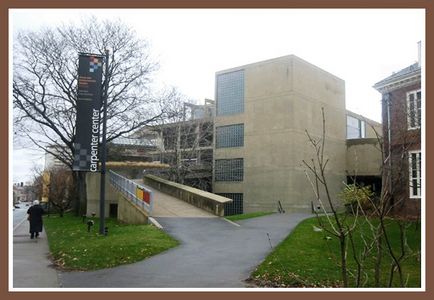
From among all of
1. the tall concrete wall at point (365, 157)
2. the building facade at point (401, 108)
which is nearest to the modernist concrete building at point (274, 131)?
the tall concrete wall at point (365, 157)

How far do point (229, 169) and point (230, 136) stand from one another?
299cm

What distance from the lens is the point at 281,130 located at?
36031mm

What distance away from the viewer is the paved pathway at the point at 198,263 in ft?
30.0

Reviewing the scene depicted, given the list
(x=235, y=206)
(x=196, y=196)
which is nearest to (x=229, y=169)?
(x=235, y=206)

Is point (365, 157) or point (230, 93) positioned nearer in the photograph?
point (230, 93)

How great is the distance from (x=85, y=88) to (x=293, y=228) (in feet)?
30.7

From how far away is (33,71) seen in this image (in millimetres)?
27188

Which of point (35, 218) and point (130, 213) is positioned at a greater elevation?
point (35, 218)

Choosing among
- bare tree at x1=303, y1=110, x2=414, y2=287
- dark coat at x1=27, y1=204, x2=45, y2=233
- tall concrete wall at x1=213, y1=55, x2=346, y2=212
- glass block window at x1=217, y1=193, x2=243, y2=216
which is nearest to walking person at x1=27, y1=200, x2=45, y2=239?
dark coat at x1=27, y1=204, x2=45, y2=233

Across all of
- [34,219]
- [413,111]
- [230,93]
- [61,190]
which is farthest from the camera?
[61,190]

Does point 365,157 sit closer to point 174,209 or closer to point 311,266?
point 174,209

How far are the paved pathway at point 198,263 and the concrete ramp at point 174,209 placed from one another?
10.7 feet

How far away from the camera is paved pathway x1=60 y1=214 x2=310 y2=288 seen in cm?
913

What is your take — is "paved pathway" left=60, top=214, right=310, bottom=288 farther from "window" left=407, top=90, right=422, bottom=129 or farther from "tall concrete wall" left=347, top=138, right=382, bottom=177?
"tall concrete wall" left=347, top=138, right=382, bottom=177
